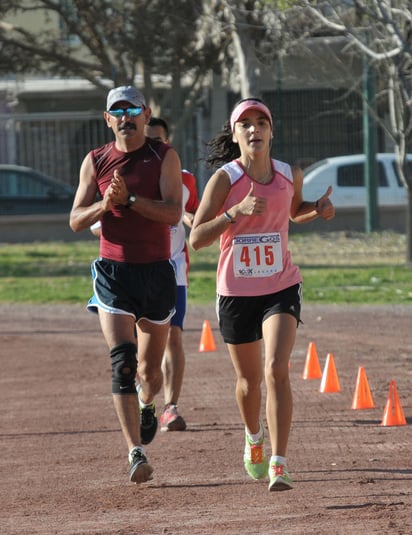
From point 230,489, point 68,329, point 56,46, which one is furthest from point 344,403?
point 56,46

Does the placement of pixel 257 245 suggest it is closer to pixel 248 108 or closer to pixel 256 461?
pixel 248 108

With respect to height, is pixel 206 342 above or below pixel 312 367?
below

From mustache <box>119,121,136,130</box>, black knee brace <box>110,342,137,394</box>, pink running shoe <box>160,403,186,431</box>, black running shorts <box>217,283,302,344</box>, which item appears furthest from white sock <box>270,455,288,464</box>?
pink running shoe <box>160,403,186,431</box>

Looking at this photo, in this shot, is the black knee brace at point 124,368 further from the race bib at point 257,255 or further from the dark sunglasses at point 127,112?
the dark sunglasses at point 127,112

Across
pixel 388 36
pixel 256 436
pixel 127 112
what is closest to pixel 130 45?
pixel 388 36

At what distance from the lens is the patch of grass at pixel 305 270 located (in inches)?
680

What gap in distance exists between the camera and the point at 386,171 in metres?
28.1

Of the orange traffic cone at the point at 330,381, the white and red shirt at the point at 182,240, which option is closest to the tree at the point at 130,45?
the orange traffic cone at the point at 330,381

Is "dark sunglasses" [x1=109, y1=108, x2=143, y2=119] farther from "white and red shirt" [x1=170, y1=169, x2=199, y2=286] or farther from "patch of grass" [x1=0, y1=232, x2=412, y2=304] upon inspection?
"patch of grass" [x1=0, y1=232, x2=412, y2=304]

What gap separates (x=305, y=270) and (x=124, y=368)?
1367 cm

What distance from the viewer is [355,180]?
27.9 metres

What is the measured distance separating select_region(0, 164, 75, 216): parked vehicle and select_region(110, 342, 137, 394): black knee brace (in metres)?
21.1

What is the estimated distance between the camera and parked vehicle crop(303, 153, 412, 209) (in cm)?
2731

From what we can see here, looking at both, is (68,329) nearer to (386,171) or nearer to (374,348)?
(374,348)
